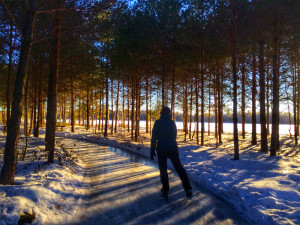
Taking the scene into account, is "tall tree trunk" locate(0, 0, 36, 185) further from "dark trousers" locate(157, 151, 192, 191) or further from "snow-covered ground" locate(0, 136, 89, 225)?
"dark trousers" locate(157, 151, 192, 191)

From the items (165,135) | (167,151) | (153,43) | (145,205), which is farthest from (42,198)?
(153,43)

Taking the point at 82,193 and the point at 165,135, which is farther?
the point at 82,193

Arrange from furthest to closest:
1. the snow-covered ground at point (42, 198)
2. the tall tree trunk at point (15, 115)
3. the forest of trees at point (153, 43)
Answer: the forest of trees at point (153, 43)
the tall tree trunk at point (15, 115)
the snow-covered ground at point (42, 198)

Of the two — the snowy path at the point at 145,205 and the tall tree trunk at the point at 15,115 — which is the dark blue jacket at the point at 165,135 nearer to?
the snowy path at the point at 145,205

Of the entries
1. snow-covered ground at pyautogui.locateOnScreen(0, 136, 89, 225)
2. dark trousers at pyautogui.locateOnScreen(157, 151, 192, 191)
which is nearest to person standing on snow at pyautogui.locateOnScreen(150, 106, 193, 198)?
dark trousers at pyautogui.locateOnScreen(157, 151, 192, 191)

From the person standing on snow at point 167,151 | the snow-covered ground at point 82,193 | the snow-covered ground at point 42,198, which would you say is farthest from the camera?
the person standing on snow at point 167,151

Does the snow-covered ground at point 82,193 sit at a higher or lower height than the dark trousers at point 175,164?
lower

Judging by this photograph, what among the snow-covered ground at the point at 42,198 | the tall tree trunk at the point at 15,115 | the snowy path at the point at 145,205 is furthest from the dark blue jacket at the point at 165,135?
the tall tree trunk at the point at 15,115

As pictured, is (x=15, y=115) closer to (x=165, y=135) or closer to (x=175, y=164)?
(x=165, y=135)

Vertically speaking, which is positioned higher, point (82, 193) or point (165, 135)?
point (165, 135)

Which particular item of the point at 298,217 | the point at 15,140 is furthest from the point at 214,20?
the point at 15,140

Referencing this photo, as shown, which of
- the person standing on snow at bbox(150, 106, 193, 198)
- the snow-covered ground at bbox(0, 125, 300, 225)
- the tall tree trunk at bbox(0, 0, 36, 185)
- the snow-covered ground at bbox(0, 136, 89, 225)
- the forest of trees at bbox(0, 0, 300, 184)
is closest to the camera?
the snow-covered ground at bbox(0, 136, 89, 225)

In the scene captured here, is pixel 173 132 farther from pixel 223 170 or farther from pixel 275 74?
pixel 275 74

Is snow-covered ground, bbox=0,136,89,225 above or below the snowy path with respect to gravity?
above
